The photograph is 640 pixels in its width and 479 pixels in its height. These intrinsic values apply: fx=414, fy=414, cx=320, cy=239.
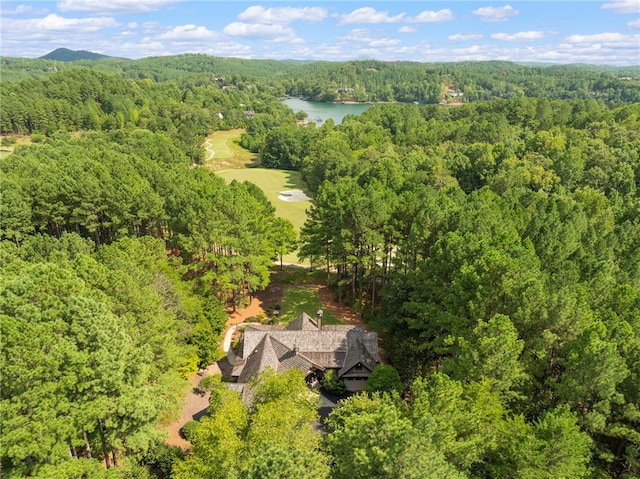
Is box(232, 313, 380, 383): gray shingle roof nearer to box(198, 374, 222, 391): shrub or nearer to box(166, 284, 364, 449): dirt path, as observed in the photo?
box(198, 374, 222, 391): shrub

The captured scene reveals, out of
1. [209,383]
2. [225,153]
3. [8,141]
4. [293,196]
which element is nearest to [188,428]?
[209,383]

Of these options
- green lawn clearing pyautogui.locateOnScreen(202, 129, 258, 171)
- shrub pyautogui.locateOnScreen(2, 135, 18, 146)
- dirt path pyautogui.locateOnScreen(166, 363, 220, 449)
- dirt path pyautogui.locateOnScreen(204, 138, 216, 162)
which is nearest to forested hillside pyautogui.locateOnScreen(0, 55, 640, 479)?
dirt path pyautogui.locateOnScreen(166, 363, 220, 449)

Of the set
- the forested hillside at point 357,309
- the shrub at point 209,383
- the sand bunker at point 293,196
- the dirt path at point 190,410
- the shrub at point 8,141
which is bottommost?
the dirt path at point 190,410

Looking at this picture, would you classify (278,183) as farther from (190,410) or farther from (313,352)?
(190,410)

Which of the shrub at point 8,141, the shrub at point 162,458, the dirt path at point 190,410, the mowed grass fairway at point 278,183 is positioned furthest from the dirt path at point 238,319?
the shrub at point 8,141

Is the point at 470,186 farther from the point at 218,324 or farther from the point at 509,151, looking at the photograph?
the point at 218,324

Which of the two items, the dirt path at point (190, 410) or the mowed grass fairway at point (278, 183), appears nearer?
the dirt path at point (190, 410)

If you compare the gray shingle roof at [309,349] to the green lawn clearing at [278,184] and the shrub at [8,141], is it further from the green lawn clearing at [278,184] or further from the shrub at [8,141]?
the shrub at [8,141]

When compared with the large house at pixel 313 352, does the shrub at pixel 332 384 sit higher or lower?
lower
